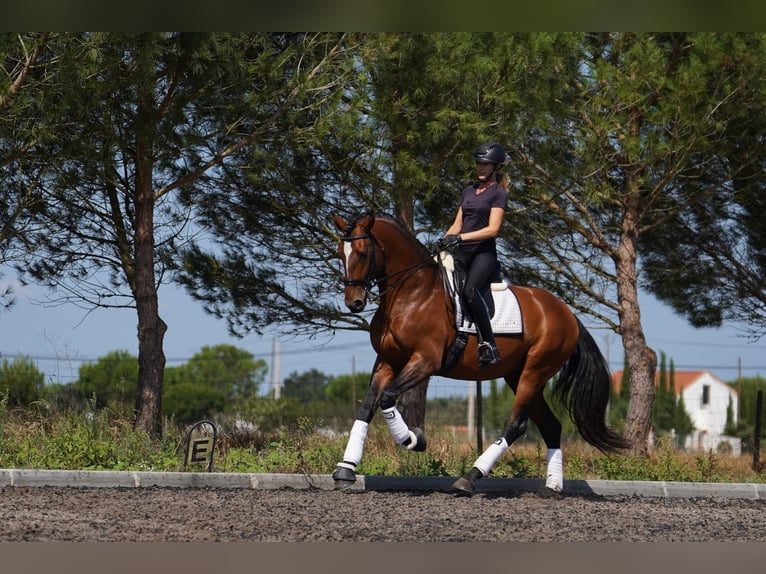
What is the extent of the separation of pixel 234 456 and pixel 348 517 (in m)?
4.64

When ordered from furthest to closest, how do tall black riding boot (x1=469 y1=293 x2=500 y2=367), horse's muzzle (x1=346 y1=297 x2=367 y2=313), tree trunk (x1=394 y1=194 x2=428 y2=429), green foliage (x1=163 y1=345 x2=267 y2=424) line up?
green foliage (x1=163 y1=345 x2=267 y2=424) → tree trunk (x1=394 y1=194 x2=428 y2=429) → tall black riding boot (x1=469 y1=293 x2=500 y2=367) → horse's muzzle (x1=346 y1=297 x2=367 y2=313)

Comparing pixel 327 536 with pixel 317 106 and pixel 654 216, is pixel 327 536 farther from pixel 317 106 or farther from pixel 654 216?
pixel 654 216

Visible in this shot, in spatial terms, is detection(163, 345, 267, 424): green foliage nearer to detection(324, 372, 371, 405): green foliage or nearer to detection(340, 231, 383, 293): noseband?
detection(324, 372, 371, 405): green foliage

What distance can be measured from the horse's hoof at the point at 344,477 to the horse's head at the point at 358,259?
4.55ft

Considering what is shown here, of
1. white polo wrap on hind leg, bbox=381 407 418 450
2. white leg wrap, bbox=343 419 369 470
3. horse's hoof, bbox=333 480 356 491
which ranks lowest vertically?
horse's hoof, bbox=333 480 356 491

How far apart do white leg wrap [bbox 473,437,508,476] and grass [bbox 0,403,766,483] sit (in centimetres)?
127

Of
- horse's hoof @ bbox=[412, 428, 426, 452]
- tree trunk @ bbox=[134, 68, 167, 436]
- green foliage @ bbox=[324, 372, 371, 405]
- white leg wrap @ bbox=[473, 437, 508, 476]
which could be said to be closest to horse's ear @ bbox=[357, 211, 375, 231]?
horse's hoof @ bbox=[412, 428, 426, 452]

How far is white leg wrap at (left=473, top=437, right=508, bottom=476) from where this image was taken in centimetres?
1016

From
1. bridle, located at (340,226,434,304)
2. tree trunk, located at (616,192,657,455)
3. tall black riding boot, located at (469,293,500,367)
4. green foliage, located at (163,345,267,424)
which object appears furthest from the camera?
green foliage, located at (163,345,267,424)

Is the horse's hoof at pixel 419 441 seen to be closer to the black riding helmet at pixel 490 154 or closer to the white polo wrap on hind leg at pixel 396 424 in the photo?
the white polo wrap on hind leg at pixel 396 424

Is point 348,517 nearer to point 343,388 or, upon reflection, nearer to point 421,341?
point 421,341

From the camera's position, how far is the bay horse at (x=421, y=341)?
9.95 metres

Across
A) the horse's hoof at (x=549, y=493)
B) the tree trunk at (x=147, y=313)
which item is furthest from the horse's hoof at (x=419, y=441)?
the tree trunk at (x=147, y=313)

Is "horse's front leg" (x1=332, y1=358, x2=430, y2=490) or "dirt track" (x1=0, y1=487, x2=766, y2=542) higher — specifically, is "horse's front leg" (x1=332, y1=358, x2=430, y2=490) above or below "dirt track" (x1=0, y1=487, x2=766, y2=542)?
above
